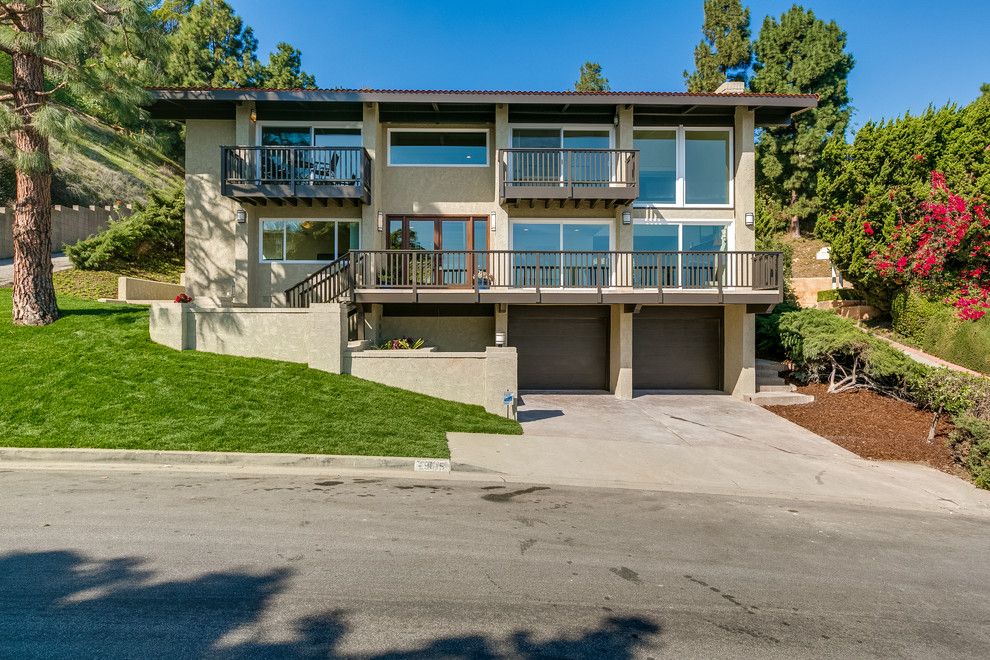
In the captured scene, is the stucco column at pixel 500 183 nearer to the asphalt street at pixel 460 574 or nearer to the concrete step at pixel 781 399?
the concrete step at pixel 781 399

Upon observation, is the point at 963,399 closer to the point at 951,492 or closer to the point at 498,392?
the point at 951,492

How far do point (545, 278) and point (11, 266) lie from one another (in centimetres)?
2263

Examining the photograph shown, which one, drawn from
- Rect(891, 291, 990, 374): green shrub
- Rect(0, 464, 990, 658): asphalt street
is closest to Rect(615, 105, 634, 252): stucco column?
Rect(0, 464, 990, 658): asphalt street

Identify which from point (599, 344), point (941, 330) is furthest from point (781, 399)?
point (941, 330)

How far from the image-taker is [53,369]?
1015 cm

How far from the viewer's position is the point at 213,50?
4044 centimetres

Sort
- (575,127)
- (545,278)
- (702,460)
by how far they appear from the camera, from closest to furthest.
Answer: (702,460) < (545,278) < (575,127)

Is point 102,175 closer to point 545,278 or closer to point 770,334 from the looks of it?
point 545,278

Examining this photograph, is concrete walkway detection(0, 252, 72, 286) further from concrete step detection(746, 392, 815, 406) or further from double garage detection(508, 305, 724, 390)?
concrete step detection(746, 392, 815, 406)

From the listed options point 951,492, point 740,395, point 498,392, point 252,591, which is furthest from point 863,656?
point 740,395

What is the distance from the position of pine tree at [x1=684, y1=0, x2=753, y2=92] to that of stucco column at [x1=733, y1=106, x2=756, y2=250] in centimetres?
1902

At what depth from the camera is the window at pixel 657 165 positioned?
15469 mm

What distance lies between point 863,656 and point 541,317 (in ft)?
42.0

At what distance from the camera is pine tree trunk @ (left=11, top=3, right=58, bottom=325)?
1192 centimetres
